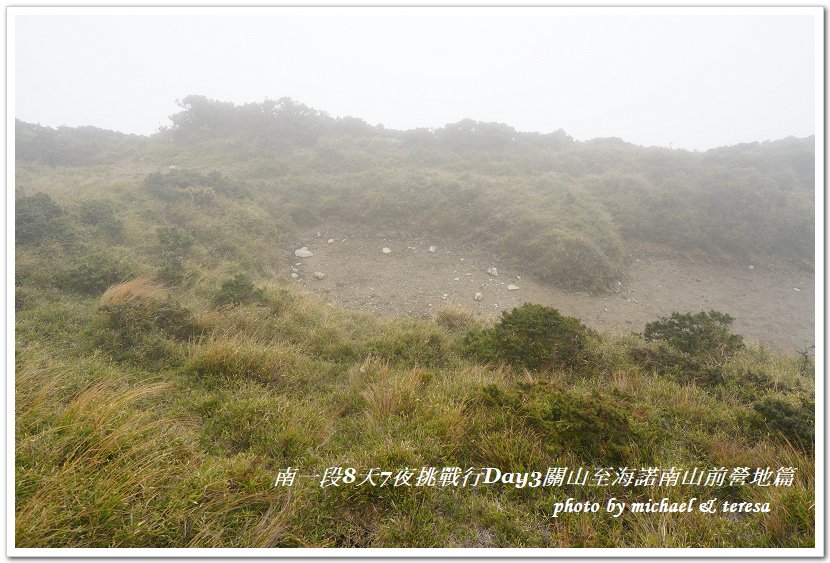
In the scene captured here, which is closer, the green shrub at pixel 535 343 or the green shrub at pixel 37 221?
the green shrub at pixel 535 343

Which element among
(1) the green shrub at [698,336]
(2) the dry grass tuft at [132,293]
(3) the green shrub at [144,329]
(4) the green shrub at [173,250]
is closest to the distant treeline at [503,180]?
(1) the green shrub at [698,336]

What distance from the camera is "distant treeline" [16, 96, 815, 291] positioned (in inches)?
472

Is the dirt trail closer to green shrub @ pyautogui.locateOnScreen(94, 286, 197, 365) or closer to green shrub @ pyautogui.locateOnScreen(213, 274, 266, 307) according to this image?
green shrub @ pyautogui.locateOnScreen(213, 274, 266, 307)

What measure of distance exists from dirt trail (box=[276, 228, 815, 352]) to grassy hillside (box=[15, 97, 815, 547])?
92 cm

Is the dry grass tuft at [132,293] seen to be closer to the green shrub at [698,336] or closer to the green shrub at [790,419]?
the green shrub at [790,419]

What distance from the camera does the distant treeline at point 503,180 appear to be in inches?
472

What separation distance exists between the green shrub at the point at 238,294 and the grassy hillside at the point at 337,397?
0.13ft

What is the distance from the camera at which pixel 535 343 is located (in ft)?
17.2

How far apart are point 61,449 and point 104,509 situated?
703 mm

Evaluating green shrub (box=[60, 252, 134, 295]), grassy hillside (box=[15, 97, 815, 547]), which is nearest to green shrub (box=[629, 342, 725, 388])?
grassy hillside (box=[15, 97, 815, 547])

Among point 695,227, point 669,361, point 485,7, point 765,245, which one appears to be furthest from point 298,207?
point 765,245

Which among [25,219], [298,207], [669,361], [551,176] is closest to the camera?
[669,361]

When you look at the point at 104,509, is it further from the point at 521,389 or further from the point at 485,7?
the point at 485,7

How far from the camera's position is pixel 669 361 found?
17.4 ft
